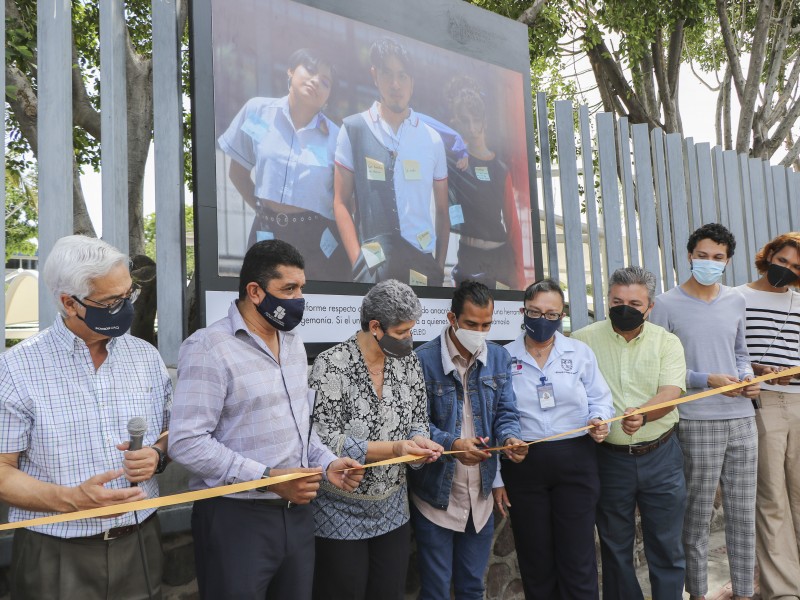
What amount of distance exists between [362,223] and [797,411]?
2.99 m

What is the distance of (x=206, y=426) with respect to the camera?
237 cm

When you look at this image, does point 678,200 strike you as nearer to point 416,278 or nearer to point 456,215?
point 456,215

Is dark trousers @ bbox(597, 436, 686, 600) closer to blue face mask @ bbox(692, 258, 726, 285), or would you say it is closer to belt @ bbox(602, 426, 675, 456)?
belt @ bbox(602, 426, 675, 456)

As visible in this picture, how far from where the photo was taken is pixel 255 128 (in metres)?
3.63

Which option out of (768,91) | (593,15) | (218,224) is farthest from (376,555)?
(768,91)

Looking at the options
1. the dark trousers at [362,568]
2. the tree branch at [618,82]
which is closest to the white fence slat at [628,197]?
the dark trousers at [362,568]

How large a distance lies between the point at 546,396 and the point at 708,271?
4.71ft

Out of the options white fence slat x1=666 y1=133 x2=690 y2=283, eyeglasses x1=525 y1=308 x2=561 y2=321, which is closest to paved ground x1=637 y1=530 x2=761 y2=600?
white fence slat x1=666 y1=133 x2=690 y2=283

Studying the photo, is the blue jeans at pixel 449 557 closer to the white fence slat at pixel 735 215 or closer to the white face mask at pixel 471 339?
the white face mask at pixel 471 339

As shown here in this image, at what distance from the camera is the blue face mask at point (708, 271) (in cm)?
410

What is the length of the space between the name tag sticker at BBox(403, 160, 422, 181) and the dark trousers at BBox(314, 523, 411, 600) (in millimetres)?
2228

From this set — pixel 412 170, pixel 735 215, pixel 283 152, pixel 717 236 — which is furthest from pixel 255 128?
pixel 735 215

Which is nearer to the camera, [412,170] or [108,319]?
[108,319]

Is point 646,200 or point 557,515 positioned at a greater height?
Result: point 646,200
